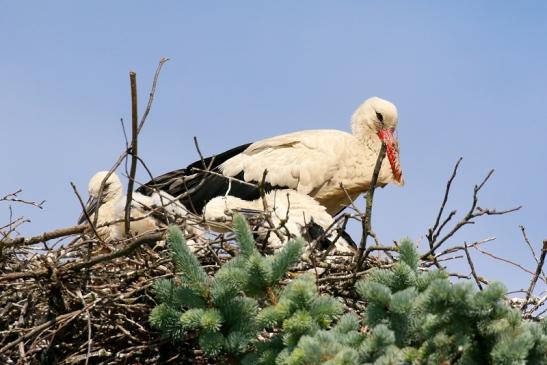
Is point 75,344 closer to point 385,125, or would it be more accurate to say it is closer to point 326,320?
point 326,320

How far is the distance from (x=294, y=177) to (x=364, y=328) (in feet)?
11.2

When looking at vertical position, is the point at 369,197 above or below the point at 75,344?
above

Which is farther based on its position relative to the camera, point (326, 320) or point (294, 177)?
point (294, 177)

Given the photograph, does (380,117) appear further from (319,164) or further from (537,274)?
(537,274)

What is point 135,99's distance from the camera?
4.93 meters

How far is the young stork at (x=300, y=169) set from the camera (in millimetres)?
7906

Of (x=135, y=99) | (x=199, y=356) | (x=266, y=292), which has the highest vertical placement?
(x=135, y=99)

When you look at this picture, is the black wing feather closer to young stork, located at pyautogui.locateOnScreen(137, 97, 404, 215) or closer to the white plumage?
young stork, located at pyautogui.locateOnScreen(137, 97, 404, 215)

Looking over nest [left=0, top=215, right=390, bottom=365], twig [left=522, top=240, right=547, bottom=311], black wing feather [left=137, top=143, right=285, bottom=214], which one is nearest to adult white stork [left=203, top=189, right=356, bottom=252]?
black wing feather [left=137, top=143, right=285, bottom=214]

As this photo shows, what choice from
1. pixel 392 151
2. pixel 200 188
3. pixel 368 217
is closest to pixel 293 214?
pixel 200 188

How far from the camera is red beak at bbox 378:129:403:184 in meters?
8.84

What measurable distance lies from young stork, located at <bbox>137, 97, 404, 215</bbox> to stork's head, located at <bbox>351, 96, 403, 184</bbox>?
5 centimetres

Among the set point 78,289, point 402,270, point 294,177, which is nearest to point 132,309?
point 78,289

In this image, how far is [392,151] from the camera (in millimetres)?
8898
